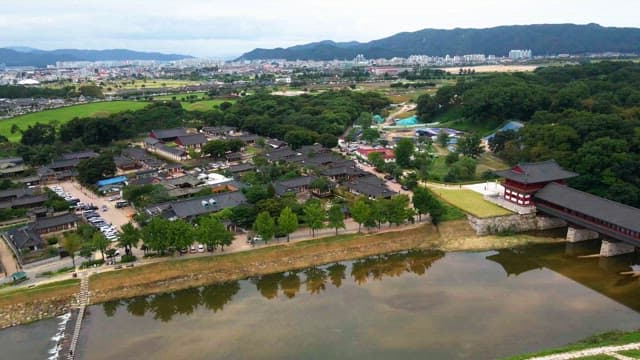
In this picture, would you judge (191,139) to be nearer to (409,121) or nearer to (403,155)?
(403,155)

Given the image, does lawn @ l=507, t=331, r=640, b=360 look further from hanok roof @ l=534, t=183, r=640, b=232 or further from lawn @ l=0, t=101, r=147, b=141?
lawn @ l=0, t=101, r=147, b=141

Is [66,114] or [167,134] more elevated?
[66,114]

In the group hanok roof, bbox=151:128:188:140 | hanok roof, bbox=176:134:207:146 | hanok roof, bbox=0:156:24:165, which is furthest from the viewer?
hanok roof, bbox=151:128:188:140

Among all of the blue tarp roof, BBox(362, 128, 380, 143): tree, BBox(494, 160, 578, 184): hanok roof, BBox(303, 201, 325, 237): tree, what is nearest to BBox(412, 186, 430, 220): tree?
BBox(494, 160, 578, 184): hanok roof

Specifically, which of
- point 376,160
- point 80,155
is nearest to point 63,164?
point 80,155

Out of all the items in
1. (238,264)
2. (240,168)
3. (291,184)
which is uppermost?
(291,184)

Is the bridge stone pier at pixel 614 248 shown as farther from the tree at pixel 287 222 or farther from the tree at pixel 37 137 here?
the tree at pixel 37 137

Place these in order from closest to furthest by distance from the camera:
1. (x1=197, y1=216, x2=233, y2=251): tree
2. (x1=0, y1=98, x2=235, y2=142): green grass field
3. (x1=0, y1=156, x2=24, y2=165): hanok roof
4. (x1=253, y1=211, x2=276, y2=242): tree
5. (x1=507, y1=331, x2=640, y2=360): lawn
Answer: (x1=507, y1=331, x2=640, y2=360): lawn → (x1=197, y1=216, x2=233, y2=251): tree → (x1=253, y1=211, x2=276, y2=242): tree → (x1=0, y1=156, x2=24, y2=165): hanok roof → (x1=0, y1=98, x2=235, y2=142): green grass field

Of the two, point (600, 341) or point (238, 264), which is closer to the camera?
point (600, 341)
